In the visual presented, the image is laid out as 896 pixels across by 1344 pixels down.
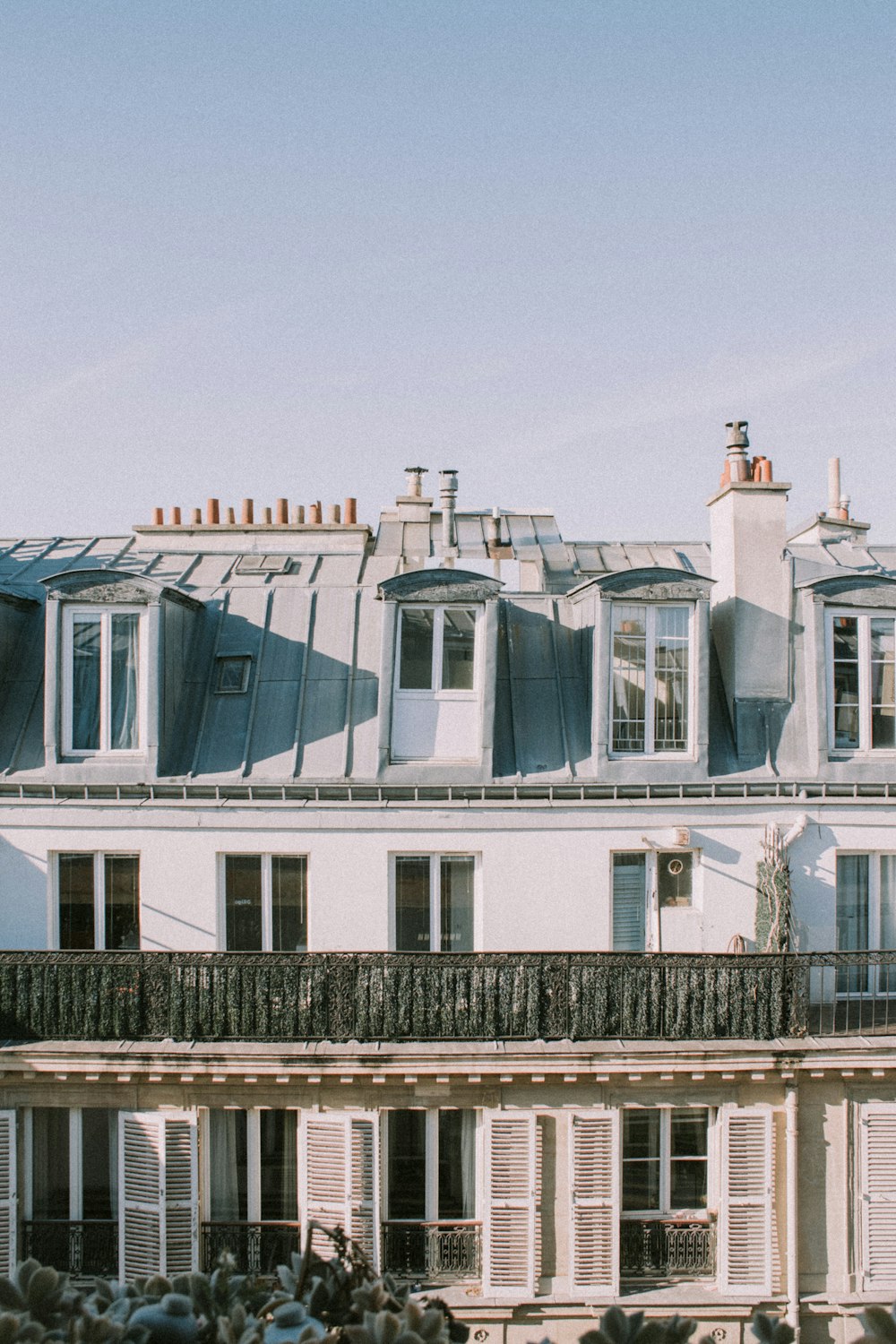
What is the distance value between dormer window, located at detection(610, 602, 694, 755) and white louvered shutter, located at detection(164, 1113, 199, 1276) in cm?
655

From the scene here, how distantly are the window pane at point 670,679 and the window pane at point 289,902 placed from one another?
15.0ft

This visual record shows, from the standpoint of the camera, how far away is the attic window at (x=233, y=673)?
1384 cm

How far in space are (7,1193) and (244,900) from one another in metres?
4.01

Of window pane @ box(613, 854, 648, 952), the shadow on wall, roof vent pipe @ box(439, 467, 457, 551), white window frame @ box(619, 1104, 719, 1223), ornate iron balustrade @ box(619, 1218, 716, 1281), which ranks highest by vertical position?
roof vent pipe @ box(439, 467, 457, 551)

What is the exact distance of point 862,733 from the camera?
1341 centimetres

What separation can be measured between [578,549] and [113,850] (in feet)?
26.7

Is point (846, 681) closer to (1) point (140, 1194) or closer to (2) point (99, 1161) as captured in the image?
(1) point (140, 1194)

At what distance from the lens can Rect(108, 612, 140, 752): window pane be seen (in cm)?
1323

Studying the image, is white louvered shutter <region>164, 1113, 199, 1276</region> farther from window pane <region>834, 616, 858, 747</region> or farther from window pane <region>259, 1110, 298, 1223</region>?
window pane <region>834, 616, 858, 747</region>

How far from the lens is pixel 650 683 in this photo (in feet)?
43.8

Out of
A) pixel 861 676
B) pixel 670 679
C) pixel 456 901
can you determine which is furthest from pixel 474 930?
pixel 861 676

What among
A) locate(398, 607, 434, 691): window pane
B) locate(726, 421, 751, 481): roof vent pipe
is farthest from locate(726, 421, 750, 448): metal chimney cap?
locate(398, 607, 434, 691): window pane

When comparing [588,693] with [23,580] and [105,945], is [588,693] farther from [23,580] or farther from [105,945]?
[23,580]

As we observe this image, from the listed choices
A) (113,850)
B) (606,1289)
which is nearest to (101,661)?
(113,850)
